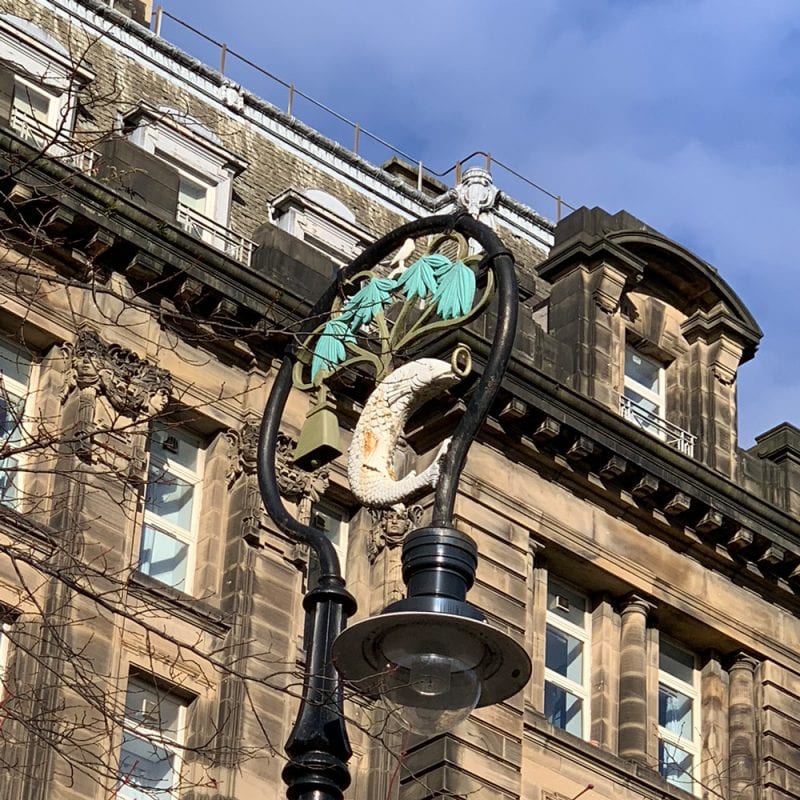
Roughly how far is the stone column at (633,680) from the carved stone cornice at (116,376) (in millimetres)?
7548

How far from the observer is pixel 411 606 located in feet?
53.3

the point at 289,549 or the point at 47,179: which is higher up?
the point at 47,179

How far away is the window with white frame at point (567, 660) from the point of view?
33594 mm

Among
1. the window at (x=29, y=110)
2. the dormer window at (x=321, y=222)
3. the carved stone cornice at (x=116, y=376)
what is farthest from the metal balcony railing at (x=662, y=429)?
the window at (x=29, y=110)

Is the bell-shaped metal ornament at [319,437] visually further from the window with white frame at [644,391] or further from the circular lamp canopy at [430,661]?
the window with white frame at [644,391]

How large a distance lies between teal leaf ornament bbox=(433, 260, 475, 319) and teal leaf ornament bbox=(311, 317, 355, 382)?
0.76m

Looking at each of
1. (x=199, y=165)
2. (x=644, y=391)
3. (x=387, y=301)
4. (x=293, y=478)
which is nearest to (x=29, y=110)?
(x=199, y=165)

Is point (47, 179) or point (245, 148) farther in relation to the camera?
point (245, 148)

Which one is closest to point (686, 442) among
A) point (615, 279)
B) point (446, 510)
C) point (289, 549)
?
point (615, 279)

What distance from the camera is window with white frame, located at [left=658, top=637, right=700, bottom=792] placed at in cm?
3456

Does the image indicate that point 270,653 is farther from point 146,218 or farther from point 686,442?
point 686,442

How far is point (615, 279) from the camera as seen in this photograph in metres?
37.0

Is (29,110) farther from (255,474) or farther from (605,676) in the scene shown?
(605,676)

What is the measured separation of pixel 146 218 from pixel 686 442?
956 centimetres
